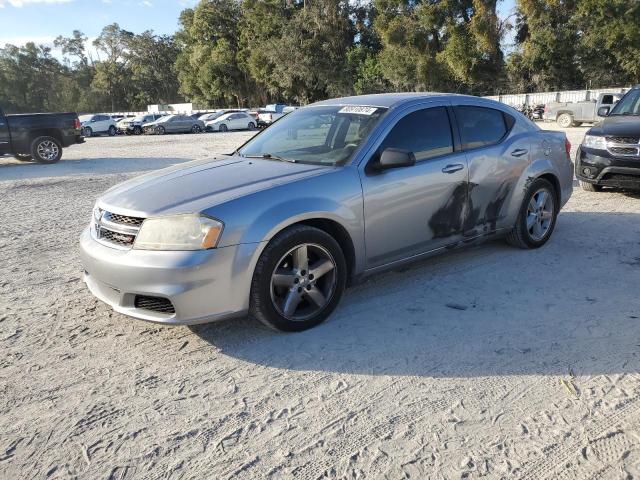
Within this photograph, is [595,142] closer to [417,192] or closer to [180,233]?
[417,192]

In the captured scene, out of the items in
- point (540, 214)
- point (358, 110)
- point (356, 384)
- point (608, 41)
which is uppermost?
point (608, 41)

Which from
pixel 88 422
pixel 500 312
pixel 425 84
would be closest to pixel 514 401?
pixel 500 312

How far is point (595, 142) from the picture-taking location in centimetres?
783

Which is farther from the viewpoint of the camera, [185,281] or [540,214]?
[540,214]

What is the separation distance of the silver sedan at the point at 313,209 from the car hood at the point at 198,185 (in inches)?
0.6

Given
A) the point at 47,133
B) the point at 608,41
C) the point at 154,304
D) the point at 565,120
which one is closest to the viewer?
the point at 154,304

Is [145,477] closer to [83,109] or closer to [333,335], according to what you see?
[333,335]

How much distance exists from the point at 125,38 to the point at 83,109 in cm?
1445

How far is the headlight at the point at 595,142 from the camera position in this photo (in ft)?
25.3

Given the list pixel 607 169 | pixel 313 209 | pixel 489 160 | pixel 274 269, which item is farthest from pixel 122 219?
pixel 607 169

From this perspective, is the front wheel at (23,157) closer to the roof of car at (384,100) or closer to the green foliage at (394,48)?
the roof of car at (384,100)

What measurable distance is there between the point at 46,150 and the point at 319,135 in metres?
13.6

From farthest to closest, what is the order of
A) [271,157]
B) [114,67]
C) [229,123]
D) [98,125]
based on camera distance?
[114,67] → [98,125] → [229,123] → [271,157]

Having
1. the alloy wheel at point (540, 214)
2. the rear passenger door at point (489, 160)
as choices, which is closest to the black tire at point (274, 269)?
the rear passenger door at point (489, 160)
